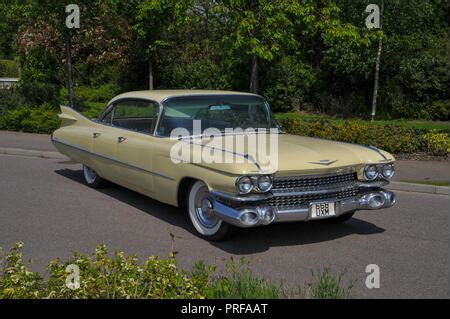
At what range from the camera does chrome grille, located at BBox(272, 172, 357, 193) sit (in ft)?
18.6

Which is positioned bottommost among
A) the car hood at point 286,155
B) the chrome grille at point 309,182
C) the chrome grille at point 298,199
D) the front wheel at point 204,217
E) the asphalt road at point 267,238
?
the asphalt road at point 267,238

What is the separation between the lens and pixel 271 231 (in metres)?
6.57

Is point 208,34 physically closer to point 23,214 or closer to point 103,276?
point 23,214

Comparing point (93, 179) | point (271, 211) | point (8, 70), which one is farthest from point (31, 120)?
point (8, 70)

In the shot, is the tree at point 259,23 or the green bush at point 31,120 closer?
the tree at point 259,23

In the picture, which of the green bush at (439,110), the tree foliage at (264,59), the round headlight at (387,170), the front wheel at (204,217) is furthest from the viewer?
the green bush at (439,110)

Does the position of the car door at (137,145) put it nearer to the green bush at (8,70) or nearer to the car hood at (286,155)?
the car hood at (286,155)

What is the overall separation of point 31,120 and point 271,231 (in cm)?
1107

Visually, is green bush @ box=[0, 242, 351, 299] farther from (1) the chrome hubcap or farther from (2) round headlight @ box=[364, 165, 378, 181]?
(2) round headlight @ box=[364, 165, 378, 181]

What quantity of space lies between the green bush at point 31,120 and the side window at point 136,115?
808cm

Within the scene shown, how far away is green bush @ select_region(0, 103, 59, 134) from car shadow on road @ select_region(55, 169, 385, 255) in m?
8.54

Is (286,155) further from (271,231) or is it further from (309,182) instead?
(271,231)

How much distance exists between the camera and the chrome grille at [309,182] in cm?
568

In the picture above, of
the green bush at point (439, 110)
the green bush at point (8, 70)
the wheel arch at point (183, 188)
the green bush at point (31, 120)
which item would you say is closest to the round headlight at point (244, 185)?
the wheel arch at point (183, 188)
